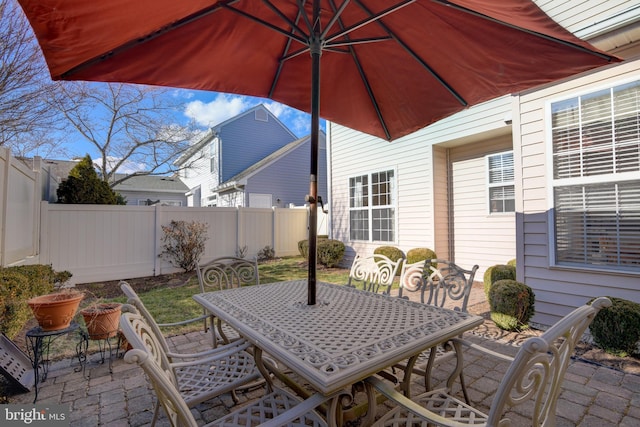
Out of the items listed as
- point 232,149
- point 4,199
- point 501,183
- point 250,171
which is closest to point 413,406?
point 4,199

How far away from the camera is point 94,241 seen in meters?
6.58

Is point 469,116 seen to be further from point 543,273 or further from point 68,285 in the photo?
point 68,285

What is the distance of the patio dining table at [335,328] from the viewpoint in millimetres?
1267

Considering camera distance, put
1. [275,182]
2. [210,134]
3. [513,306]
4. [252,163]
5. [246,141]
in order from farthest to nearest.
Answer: [252,163]
[246,141]
[210,134]
[275,182]
[513,306]

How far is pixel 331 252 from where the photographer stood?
325 inches

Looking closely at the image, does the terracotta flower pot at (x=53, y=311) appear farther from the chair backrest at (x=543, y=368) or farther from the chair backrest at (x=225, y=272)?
the chair backrest at (x=543, y=368)

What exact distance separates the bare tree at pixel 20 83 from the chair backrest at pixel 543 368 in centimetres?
913

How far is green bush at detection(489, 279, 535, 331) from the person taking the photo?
3527 mm

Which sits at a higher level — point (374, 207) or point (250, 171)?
point (250, 171)

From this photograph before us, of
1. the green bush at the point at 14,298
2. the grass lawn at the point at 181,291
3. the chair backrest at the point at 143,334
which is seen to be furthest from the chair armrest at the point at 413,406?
the green bush at the point at 14,298

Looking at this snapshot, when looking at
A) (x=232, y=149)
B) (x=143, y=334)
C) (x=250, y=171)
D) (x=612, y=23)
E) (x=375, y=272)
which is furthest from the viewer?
(x=232, y=149)

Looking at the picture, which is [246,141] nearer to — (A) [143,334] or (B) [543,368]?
(A) [143,334]

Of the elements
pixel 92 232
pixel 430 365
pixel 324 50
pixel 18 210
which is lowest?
pixel 430 365

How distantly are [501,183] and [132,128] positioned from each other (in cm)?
1311
